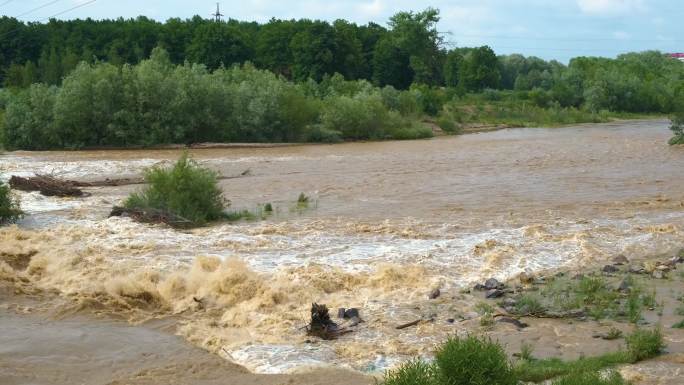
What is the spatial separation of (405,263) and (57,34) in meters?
79.4

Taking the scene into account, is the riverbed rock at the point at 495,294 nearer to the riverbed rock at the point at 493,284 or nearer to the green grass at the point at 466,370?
the riverbed rock at the point at 493,284

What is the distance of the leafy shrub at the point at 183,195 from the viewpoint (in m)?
18.6

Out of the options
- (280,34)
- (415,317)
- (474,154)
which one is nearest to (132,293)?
(415,317)

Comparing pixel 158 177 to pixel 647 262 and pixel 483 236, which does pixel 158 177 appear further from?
pixel 647 262

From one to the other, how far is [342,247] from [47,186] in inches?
441

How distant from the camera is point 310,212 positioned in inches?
800

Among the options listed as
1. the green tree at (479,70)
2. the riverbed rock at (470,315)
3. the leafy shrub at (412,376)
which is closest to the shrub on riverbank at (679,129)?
the riverbed rock at (470,315)

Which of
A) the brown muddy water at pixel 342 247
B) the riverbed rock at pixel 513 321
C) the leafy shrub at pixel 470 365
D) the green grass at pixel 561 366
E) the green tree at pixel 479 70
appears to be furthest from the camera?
the green tree at pixel 479 70

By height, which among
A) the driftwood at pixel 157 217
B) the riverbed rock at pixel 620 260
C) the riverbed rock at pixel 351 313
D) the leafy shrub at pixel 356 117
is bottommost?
the riverbed rock at pixel 620 260

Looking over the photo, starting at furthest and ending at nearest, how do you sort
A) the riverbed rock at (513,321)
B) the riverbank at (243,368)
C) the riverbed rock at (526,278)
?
the riverbed rock at (526,278)
the riverbed rock at (513,321)
the riverbank at (243,368)

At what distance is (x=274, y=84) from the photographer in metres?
48.8

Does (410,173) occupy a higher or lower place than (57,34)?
lower

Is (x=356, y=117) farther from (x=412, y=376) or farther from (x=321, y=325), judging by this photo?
(x=412, y=376)

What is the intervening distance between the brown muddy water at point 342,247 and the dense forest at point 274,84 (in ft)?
41.9
